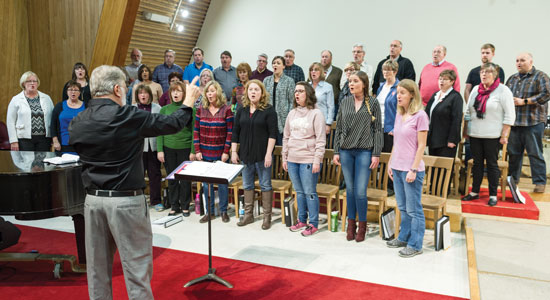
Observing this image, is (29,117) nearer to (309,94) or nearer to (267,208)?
(267,208)

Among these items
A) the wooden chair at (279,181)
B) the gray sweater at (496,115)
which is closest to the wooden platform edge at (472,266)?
the gray sweater at (496,115)

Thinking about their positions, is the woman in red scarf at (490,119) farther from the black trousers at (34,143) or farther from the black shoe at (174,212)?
the black trousers at (34,143)

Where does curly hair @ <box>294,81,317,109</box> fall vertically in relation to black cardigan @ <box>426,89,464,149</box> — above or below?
above

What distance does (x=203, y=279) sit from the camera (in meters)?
3.21

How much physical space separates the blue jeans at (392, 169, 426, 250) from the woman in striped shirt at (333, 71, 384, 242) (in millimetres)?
294

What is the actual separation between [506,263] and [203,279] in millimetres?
2401

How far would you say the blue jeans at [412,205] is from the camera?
3611mm

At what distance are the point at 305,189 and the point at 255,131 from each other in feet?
2.50

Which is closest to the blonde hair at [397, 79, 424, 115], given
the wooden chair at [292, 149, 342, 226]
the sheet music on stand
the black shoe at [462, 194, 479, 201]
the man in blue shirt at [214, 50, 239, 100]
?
the wooden chair at [292, 149, 342, 226]

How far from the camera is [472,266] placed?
336 centimetres

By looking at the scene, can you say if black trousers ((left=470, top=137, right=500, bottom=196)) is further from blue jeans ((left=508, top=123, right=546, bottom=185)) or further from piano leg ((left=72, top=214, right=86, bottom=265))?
piano leg ((left=72, top=214, right=86, bottom=265))

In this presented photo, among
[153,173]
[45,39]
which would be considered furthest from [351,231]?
[45,39]

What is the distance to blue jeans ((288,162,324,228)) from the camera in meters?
4.17

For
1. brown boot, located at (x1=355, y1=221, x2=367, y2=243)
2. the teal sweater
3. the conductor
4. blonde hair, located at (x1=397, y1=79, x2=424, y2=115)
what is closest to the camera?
the conductor
